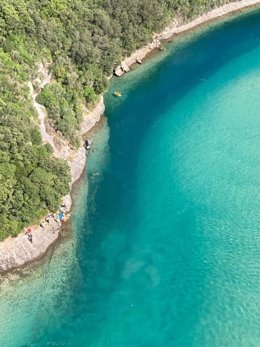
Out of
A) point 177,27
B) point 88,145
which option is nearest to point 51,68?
point 88,145

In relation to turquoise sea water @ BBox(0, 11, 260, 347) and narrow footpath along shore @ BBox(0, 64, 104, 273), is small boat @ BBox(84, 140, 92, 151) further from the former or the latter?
turquoise sea water @ BBox(0, 11, 260, 347)

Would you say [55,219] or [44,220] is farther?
[55,219]

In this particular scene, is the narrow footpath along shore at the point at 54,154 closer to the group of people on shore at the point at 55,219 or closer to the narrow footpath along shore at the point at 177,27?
the narrow footpath along shore at the point at 177,27

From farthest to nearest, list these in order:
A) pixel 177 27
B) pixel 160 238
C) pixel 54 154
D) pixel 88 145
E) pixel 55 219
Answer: pixel 177 27
pixel 88 145
pixel 54 154
pixel 55 219
pixel 160 238

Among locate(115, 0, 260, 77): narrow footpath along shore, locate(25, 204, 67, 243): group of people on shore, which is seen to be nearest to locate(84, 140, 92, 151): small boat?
locate(25, 204, 67, 243): group of people on shore

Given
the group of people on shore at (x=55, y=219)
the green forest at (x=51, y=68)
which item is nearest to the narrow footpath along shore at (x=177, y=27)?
the green forest at (x=51, y=68)

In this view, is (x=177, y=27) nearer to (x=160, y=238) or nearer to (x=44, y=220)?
(x=160, y=238)

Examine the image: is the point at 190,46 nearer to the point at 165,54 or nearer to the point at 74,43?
the point at 165,54
